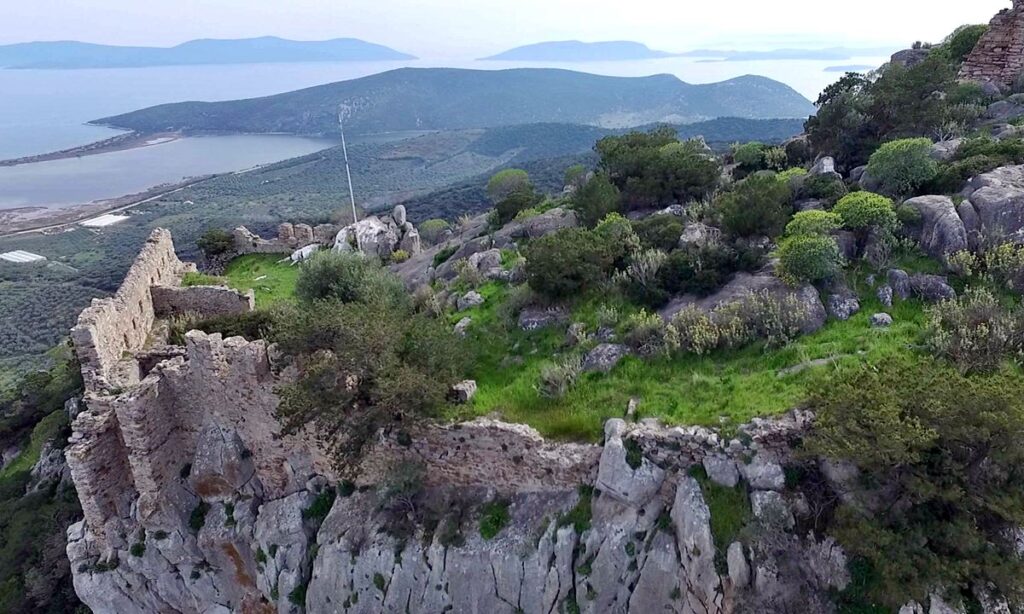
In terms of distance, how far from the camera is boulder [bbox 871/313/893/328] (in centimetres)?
1305

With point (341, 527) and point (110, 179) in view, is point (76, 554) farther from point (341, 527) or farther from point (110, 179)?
point (110, 179)

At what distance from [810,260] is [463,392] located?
8184 millimetres

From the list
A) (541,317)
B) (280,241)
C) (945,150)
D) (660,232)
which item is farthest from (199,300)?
(945,150)

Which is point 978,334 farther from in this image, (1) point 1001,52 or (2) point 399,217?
(2) point 399,217

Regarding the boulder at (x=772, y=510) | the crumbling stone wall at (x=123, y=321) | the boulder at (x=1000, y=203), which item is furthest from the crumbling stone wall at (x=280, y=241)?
the boulder at (x=1000, y=203)

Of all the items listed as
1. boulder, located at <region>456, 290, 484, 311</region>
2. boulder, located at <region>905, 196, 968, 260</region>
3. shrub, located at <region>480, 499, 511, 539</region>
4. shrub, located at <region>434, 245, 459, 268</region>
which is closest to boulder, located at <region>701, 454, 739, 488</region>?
shrub, located at <region>480, 499, 511, 539</region>

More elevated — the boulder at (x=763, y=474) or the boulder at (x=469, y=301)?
the boulder at (x=469, y=301)

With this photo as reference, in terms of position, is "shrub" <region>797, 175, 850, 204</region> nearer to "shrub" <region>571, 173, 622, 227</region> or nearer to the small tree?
"shrub" <region>571, 173, 622, 227</region>

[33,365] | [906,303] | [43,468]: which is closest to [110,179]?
[33,365]

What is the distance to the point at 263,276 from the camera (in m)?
28.5

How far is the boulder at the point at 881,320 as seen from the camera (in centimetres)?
1305

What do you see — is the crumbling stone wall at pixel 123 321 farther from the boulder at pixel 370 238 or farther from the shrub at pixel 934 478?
the shrub at pixel 934 478

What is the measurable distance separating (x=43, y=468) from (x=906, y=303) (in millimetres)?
27598

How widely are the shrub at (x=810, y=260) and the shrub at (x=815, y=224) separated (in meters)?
0.85
